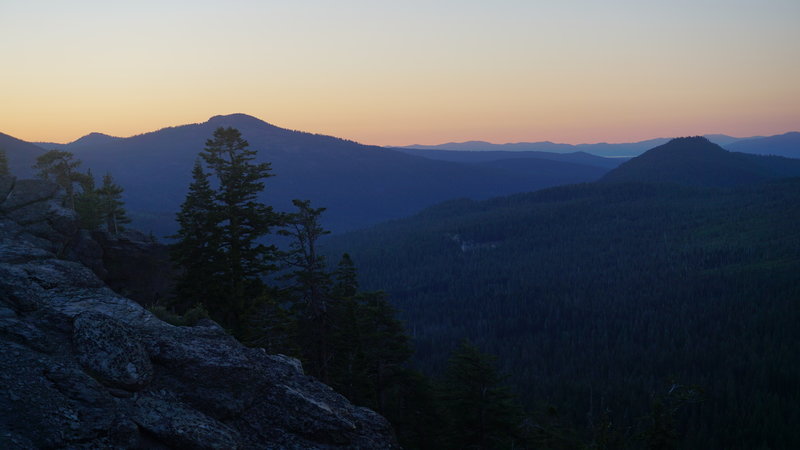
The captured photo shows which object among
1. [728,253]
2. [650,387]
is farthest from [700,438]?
[728,253]

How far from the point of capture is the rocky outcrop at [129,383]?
34.5 ft

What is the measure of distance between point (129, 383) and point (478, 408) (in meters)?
21.6

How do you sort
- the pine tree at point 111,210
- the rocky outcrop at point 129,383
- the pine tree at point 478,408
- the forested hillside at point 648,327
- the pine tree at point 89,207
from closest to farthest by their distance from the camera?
the rocky outcrop at point 129,383 < the pine tree at point 478,408 < the pine tree at point 89,207 < the pine tree at point 111,210 < the forested hillside at point 648,327

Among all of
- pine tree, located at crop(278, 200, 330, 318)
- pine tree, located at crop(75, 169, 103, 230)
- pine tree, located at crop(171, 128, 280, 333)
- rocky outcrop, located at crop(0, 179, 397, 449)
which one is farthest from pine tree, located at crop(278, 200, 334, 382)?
pine tree, located at crop(75, 169, 103, 230)

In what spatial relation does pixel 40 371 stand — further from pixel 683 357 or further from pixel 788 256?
pixel 788 256

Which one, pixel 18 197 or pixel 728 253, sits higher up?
pixel 18 197

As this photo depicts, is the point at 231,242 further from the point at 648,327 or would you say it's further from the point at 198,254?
the point at 648,327

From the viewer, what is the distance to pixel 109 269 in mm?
Answer: 31719

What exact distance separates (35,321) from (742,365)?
108m

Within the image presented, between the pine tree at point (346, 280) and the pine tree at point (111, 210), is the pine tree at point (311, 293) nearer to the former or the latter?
the pine tree at point (346, 280)

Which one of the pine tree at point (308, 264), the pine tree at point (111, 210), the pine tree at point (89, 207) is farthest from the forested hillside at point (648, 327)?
the pine tree at point (89, 207)

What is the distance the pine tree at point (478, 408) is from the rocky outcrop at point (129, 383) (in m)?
14.1

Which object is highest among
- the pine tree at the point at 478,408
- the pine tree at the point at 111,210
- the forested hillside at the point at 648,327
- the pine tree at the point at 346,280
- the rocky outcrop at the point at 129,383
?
the pine tree at the point at 111,210

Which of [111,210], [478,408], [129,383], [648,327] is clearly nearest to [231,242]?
[478,408]
